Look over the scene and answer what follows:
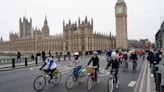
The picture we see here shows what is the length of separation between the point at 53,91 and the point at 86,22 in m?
92.7

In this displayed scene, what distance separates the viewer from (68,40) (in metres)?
106

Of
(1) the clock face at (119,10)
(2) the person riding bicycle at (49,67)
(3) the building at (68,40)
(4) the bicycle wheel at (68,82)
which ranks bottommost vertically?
(4) the bicycle wheel at (68,82)

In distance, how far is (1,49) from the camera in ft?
517

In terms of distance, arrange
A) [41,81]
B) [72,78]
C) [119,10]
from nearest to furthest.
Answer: [41,81]
[72,78]
[119,10]

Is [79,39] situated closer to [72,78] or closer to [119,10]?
[119,10]

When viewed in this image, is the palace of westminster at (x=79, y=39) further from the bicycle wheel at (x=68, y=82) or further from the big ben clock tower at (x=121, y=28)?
the bicycle wheel at (x=68, y=82)

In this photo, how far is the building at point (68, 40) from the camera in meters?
101

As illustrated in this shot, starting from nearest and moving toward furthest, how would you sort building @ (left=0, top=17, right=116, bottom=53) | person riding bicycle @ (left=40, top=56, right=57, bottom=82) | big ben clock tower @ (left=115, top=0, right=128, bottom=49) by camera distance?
person riding bicycle @ (left=40, top=56, right=57, bottom=82)
big ben clock tower @ (left=115, top=0, right=128, bottom=49)
building @ (left=0, top=17, right=116, bottom=53)

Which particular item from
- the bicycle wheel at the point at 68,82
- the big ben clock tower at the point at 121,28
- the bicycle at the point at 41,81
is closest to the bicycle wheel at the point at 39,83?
the bicycle at the point at 41,81

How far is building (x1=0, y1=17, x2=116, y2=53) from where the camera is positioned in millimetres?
100812

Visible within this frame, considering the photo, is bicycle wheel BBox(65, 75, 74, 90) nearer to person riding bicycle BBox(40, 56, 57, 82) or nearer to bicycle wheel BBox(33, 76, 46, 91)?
person riding bicycle BBox(40, 56, 57, 82)

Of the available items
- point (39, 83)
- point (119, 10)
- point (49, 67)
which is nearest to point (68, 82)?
point (49, 67)

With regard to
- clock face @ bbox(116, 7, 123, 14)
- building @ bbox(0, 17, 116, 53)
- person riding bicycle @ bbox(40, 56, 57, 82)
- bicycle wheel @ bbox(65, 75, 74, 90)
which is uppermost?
clock face @ bbox(116, 7, 123, 14)

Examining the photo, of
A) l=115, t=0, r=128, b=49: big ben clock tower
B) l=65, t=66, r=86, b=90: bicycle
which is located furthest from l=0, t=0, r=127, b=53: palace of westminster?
l=65, t=66, r=86, b=90: bicycle
